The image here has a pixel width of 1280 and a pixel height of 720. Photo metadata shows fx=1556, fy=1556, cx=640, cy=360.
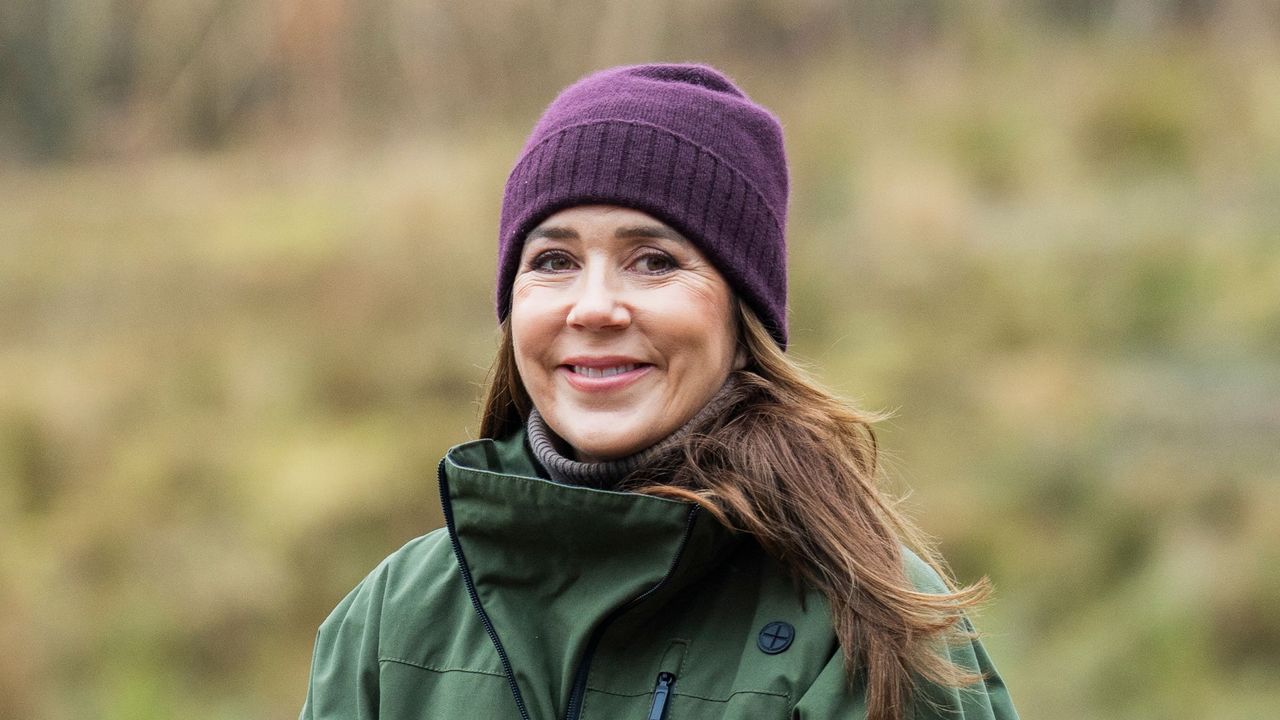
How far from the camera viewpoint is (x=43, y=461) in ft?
20.0

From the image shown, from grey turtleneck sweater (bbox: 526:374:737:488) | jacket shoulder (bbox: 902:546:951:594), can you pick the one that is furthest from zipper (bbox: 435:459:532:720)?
jacket shoulder (bbox: 902:546:951:594)

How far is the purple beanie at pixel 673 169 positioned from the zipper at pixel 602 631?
1.42 ft

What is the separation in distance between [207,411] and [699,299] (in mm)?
4428

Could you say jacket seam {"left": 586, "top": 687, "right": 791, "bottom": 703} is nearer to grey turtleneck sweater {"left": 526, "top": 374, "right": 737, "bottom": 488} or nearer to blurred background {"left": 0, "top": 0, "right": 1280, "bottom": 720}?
grey turtleneck sweater {"left": 526, "top": 374, "right": 737, "bottom": 488}

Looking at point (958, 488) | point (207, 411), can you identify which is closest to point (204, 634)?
point (207, 411)

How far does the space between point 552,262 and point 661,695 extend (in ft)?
2.14

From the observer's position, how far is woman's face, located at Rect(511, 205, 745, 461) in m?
2.18

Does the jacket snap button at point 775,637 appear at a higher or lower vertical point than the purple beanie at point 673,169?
lower

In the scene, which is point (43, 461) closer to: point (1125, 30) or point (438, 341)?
point (438, 341)

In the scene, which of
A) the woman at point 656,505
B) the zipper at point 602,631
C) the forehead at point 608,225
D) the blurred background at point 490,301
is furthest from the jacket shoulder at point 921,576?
the blurred background at point 490,301

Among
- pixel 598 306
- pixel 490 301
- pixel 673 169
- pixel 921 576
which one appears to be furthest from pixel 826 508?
pixel 490 301

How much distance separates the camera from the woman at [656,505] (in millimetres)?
2023

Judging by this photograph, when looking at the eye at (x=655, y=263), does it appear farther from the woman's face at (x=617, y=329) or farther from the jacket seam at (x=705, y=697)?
the jacket seam at (x=705, y=697)

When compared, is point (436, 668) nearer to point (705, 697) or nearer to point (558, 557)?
point (558, 557)
